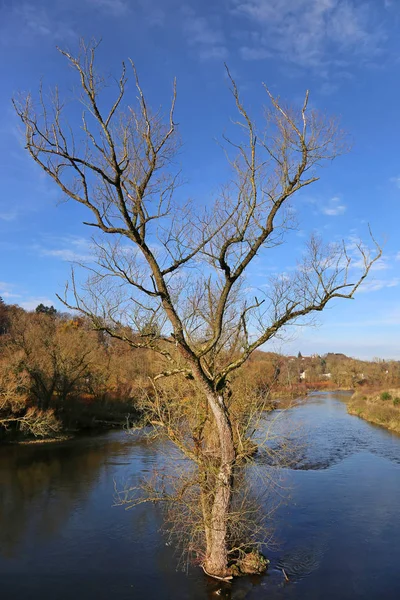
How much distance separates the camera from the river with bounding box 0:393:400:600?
359 inches

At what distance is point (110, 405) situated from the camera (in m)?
37.3

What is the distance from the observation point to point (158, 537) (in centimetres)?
1174

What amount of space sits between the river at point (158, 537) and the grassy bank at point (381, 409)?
11.4 metres

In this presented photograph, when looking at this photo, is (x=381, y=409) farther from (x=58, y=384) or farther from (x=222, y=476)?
(x=222, y=476)

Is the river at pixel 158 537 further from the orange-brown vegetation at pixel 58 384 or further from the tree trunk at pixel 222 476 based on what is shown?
the orange-brown vegetation at pixel 58 384

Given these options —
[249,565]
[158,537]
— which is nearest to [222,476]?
[249,565]

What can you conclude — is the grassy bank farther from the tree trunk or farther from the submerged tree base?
the tree trunk

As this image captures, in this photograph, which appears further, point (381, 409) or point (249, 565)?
point (381, 409)

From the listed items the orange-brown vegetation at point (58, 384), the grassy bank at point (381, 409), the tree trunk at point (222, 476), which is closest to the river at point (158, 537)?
the tree trunk at point (222, 476)

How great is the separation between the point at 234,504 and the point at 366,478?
9.67 metres

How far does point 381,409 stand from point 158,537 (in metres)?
26.5

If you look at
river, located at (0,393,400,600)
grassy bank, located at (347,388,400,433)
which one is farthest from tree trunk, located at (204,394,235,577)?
grassy bank, located at (347,388,400,433)

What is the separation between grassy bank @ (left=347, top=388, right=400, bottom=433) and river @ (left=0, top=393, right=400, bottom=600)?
11.4 meters

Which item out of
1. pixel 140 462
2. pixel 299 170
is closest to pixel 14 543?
pixel 140 462
